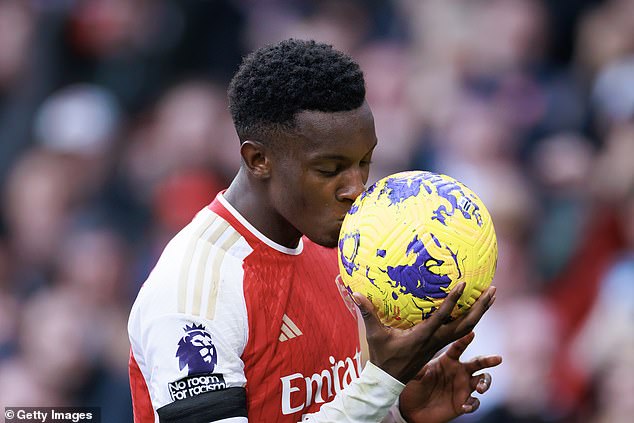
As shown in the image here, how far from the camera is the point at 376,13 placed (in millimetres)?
10422

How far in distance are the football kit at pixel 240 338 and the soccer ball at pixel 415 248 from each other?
28 centimetres

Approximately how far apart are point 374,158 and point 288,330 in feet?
15.8

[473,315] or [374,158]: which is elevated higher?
[374,158]

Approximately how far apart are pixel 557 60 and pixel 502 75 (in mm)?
685

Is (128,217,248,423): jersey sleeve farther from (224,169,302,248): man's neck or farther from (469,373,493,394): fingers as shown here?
(469,373,493,394): fingers

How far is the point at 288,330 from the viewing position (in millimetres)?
4020

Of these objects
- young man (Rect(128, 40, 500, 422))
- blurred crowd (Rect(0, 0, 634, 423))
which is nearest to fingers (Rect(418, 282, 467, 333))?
young man (Rect(128, 40, 500, 422))

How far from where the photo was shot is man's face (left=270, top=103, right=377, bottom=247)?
12.6 feet

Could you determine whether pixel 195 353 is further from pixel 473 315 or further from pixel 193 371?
pixel 473 315

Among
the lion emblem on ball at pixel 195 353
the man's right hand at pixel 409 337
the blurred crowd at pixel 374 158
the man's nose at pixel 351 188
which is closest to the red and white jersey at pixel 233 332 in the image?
the lion emblem on ball at pixel 195 353

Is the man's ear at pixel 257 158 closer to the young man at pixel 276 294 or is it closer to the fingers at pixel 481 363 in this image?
the young man at pixel 276 294

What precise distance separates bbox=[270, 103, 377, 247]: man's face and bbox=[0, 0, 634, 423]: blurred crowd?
3693 millimetres

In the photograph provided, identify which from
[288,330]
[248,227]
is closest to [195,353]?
[288,330]

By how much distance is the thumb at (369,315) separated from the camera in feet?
12.1
